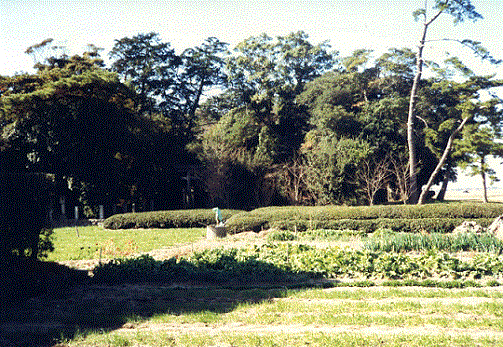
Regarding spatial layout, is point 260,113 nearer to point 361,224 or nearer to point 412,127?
point 412,127

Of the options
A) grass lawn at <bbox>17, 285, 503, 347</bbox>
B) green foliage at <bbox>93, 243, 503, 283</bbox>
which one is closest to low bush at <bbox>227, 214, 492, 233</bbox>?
green foliage at <bbox>93, 243, 503, 283</bbox>

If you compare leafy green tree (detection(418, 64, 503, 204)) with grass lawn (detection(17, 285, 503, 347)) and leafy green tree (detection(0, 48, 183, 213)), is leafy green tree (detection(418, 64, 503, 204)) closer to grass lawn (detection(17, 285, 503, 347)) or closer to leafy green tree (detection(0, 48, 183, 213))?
leafy green tree (detection(0, 48, 183, 213))

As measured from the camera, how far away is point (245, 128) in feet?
89.1

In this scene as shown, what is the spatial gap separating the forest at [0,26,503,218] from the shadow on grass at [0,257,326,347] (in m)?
12.5

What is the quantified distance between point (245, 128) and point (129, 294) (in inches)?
829

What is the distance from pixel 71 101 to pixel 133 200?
22.0ft

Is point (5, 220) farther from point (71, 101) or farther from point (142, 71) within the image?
point (142, 71)

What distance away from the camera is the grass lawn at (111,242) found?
1047cm

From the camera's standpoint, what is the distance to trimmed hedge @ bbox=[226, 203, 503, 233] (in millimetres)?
14578

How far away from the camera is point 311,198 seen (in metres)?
23.6

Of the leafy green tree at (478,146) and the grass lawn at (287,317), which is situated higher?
the leafy green tree at (478,146)

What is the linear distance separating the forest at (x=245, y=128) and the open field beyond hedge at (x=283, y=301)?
12.5 m

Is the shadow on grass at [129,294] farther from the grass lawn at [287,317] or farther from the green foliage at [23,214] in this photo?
the green foliage at [23,214]

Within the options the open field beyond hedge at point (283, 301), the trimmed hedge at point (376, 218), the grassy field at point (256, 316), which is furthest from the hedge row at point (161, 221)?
the grassy field at point (256, 316)
